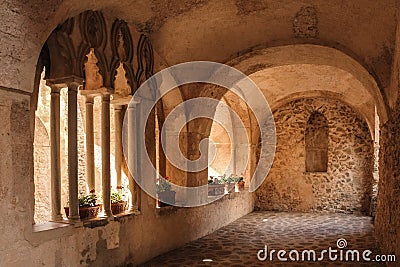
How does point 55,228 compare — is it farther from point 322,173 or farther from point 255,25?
point 322,173

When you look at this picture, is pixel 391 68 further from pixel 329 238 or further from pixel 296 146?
pixel 296 146

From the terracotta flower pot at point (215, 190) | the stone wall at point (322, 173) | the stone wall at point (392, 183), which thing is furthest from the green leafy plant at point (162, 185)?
the stone wall at point (322, 173)

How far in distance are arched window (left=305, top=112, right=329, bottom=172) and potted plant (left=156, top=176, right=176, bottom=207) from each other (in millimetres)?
5813

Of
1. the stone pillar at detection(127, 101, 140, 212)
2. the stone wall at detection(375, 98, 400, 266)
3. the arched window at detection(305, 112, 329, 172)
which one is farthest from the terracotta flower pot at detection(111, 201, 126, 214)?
the arched window at detection(305, 112, 329, 172)

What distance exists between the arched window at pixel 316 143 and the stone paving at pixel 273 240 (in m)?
1.66

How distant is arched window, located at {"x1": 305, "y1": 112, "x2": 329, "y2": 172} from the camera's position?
10.7m

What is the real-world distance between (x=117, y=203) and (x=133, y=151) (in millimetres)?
711

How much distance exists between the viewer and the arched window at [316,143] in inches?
423

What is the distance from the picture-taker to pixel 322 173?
10.4 m

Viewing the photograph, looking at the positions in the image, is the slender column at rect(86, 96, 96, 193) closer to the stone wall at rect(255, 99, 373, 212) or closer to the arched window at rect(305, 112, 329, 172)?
the stone wall at rect(255, 99, 373, 212)

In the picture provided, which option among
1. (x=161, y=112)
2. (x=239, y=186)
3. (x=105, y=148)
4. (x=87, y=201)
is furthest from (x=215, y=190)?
(x=87, y=201)

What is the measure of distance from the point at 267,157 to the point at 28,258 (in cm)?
826

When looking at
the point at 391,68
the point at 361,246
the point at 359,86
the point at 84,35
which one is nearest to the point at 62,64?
the point at 84,35

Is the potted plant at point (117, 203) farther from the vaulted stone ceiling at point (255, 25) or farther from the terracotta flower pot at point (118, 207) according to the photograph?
the vaulted stone ceiling at point (255, 25)
